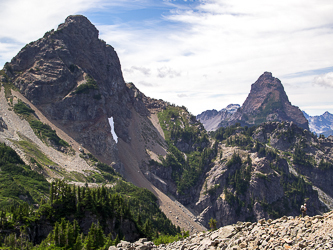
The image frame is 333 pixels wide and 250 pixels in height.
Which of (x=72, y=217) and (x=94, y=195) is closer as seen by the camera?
(x=72, y=217)

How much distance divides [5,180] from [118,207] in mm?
75649

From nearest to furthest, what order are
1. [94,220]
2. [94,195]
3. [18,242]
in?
[18,242] < [94,220] < [94,195]

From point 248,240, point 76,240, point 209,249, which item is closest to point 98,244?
point 76,240

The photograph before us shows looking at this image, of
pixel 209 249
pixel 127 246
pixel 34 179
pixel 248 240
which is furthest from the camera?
pixel 34 179

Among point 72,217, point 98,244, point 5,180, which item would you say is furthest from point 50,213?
point 5,180

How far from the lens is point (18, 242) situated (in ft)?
289

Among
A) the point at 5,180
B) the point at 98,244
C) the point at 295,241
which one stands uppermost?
the point at 5,180

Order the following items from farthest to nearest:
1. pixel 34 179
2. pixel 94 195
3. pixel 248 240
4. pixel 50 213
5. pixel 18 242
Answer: pixel 34 179 < pixel 94 195 < pixel 50 213 < pixel 18 242 < pixel 248 240

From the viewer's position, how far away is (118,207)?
128 metres

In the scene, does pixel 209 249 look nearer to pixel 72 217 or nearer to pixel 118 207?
pixel 72 217

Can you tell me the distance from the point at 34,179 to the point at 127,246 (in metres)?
125

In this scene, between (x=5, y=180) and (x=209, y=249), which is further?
(x=5, y=180)

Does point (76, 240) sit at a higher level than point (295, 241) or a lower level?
lower

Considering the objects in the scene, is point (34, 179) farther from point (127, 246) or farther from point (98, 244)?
point (127, 246)
